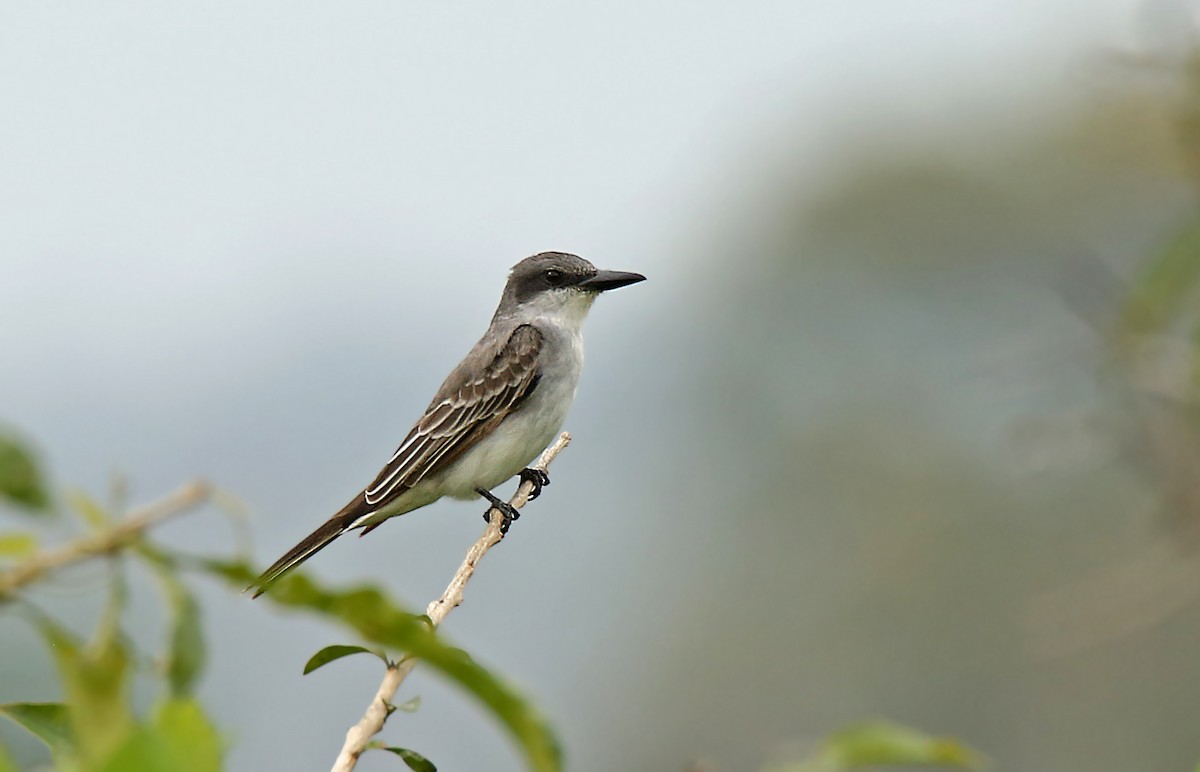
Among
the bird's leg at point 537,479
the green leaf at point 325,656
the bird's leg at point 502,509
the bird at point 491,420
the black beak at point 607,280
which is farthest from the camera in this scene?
the black beak at point 607,280

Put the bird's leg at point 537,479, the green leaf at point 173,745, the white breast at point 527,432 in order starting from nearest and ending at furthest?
1. the green leaf at point 173,745
2. the bird's leg at point 537,479
3. the white breast at point 527,432

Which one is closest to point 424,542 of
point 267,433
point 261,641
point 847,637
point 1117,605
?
point 261,641

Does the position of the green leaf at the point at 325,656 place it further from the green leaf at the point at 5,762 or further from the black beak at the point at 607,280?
the black beak at the point at 607,280

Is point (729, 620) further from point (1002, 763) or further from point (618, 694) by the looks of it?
point (1002, 763)

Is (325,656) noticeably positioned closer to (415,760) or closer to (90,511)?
(415,760)

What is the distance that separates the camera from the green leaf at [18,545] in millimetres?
1076

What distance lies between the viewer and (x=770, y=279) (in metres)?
41.3

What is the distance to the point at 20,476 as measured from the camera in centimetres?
99

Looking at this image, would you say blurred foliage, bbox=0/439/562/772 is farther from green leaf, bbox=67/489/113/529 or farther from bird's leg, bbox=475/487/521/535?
bird's leg, bbox=475/487/521/535

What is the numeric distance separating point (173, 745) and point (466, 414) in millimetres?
6430

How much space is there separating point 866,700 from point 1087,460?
24829 mm

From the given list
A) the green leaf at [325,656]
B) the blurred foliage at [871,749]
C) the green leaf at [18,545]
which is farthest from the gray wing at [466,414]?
the green leaf at [18,545]

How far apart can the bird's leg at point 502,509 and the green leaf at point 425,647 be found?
14.0 ft

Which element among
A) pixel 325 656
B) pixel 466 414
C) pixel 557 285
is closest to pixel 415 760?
pixel 325 656
